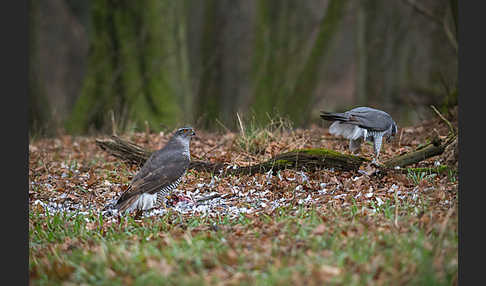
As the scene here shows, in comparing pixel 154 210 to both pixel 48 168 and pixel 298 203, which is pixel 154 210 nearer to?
pixel 298 203

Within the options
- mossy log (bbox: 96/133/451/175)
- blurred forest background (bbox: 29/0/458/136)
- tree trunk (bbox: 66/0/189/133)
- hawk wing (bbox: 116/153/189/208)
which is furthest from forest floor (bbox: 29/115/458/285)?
tree trunk (bbox: 66/0/189/133)

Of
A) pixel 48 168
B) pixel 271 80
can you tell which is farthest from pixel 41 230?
pixel 271 80

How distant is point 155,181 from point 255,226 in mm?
1528

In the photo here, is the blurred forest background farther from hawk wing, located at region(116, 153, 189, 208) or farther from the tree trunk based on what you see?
hawk wing, located at region(116, 153, 189, 208)

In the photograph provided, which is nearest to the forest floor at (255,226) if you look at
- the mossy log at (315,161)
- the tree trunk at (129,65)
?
the mossy log at (315,161)

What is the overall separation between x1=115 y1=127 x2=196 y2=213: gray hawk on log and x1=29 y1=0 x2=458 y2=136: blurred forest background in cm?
216

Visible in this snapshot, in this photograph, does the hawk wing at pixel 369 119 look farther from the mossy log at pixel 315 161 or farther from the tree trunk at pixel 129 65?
the tree trunk at pixel 129 65

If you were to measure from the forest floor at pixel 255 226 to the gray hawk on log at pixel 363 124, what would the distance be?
0.54 metres

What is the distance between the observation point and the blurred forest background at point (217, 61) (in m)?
12.1

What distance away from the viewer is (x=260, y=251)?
416 cm

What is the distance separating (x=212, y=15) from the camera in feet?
58.0

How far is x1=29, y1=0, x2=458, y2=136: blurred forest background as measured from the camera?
12.1 meters

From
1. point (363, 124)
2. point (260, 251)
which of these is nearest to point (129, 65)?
point (363, 124)

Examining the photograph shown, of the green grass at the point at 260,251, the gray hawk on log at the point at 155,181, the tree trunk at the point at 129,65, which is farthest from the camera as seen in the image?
the tree trunk at the point at 129,65
